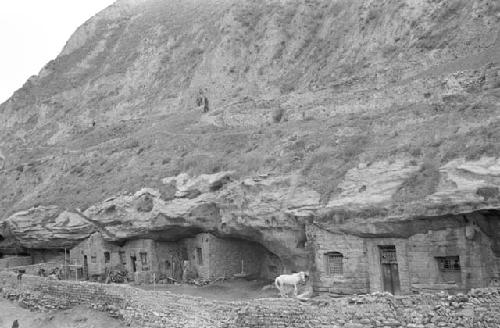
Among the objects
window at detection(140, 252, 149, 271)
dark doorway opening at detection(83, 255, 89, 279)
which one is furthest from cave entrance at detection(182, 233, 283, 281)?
dark doorway opening at detection(83, 255, 89, 279)

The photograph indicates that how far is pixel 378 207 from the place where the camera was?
1952 centimetres

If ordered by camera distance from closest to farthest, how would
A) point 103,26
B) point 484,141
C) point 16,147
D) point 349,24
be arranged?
point 484,141 < point 349,24 < point 16,147 < point 103,26

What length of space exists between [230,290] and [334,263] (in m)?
5.81

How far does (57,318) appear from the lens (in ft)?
84.6

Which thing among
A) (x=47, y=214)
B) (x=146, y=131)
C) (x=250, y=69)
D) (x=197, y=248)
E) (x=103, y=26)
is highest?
(x=103, y=26)

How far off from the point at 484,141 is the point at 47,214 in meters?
26.4

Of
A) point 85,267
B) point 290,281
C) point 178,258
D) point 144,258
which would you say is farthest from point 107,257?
point 290,281

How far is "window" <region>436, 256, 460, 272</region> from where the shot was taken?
61.0 feet

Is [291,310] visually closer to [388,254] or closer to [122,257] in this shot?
[388,254]

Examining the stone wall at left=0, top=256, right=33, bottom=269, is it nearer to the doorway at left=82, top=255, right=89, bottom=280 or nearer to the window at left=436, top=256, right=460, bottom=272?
the doorway at left=82, top=255, right=89, bottom=280

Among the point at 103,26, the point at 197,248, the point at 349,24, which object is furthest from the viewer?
the point at 103,26

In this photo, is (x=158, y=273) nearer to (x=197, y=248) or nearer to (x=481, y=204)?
(x=197, y=248)

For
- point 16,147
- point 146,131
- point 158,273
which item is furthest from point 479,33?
point 16,147

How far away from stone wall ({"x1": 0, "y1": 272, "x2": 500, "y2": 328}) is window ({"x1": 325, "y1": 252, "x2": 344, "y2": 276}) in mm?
4030
